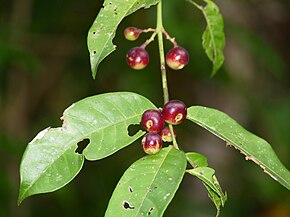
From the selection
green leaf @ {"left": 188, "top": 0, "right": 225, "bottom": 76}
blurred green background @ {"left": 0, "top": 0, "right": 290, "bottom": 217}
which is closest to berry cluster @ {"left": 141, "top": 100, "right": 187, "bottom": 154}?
green leaf @ {"left": 188, "top": 0, "right": 225, "bottom": 76}

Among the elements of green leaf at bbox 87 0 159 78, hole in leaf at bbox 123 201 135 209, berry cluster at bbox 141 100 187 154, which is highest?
green leaf at bbox 87 0 159 78

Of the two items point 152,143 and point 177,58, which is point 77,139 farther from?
point 177,58

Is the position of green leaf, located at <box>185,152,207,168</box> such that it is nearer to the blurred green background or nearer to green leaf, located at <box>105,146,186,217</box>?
green leaf, located at <box>105,146,186,217</box>

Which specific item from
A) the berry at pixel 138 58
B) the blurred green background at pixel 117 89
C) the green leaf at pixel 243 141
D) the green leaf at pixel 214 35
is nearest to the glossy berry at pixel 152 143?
the green leaf at pixel 243 141

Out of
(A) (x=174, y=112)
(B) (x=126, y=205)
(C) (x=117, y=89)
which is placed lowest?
(C) (x=117, y=89)

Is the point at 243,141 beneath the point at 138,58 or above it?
beneath

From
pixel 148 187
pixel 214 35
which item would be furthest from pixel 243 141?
pixel 214 35

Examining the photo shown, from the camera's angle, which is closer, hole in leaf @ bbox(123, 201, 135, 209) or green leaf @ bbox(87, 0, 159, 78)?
hole in leaf @ bbox(123, 201, 135, 209)
